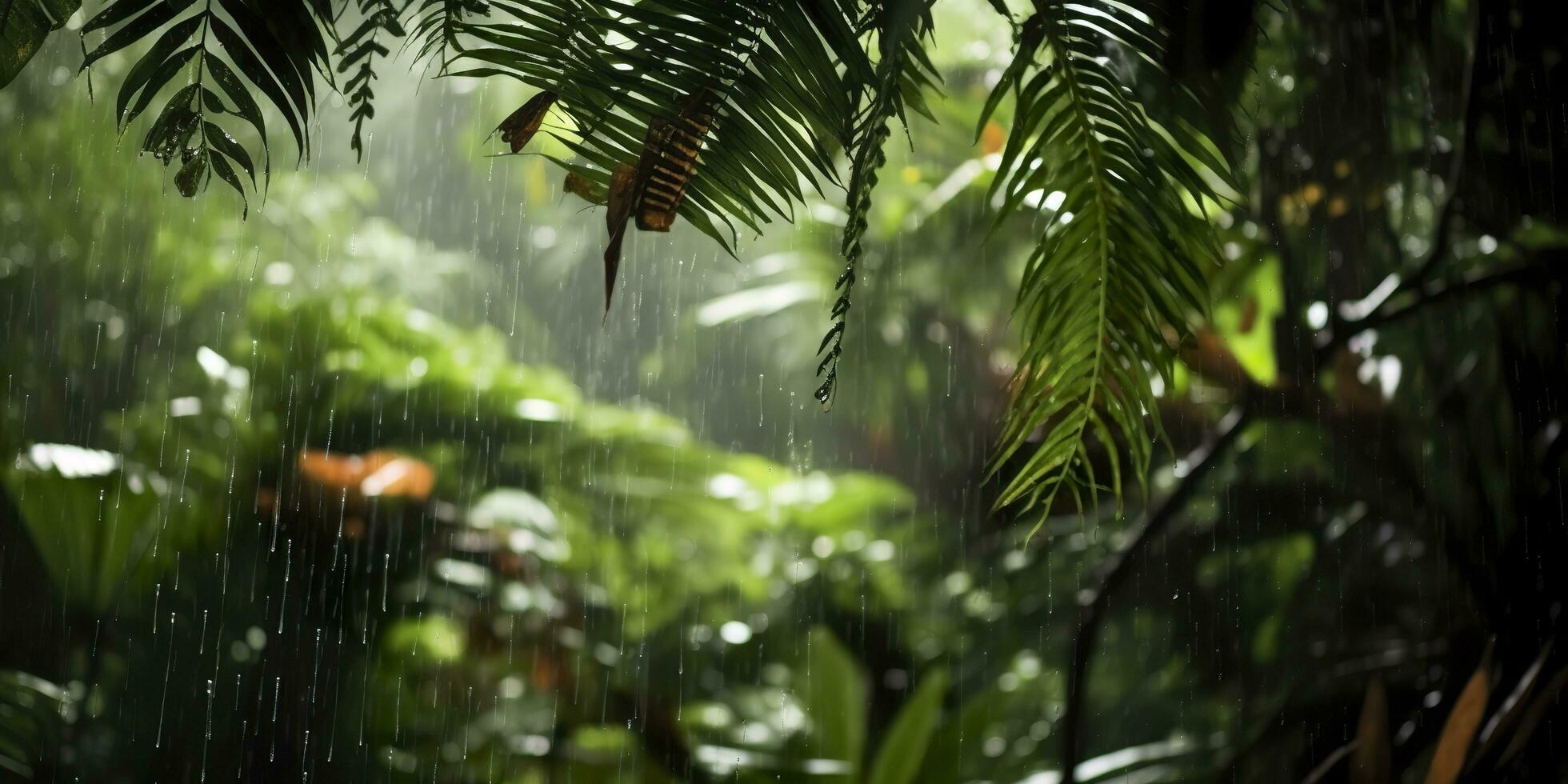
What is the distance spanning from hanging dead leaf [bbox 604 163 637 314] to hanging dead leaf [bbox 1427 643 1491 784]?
3.05ft

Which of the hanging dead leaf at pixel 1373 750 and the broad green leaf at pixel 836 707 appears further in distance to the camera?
the broad green leaf at pixel 836 707

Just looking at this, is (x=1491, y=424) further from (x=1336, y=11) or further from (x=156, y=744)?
(x=156, y=744)

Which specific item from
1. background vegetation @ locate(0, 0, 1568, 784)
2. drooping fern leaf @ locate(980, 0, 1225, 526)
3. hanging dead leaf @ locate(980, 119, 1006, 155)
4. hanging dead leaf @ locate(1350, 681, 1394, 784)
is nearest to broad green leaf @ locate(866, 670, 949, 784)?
background vegetation @ locate(0, 0, 1568, 784)

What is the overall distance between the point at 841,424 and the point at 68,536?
167cm

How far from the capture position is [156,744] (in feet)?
5.31

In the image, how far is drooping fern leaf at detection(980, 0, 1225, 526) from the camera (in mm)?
455

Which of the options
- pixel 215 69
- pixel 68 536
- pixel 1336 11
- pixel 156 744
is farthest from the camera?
pixel 156 744

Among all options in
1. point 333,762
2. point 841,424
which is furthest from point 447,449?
point 841,424

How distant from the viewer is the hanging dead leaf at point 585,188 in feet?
1.46

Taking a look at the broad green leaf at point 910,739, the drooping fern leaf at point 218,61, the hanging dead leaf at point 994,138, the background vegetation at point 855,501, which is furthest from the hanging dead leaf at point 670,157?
the hanging dead leaf at point 994,138

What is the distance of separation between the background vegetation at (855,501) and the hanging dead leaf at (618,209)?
638mm

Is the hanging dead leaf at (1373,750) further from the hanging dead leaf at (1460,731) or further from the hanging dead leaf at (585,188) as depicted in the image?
the hanging dead leaf at (585,188)

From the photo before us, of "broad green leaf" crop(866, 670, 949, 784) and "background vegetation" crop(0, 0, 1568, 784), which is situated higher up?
"background vegetation" crop(0, 0, 1568, 784)

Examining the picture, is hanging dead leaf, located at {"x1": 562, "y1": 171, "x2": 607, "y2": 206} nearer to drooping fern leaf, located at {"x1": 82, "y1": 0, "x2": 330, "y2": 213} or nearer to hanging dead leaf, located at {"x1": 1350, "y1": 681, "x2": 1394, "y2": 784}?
drooping fern leaf, located at {"x1": 82, "y1": 0, "x2": 330, "y2": 213}
